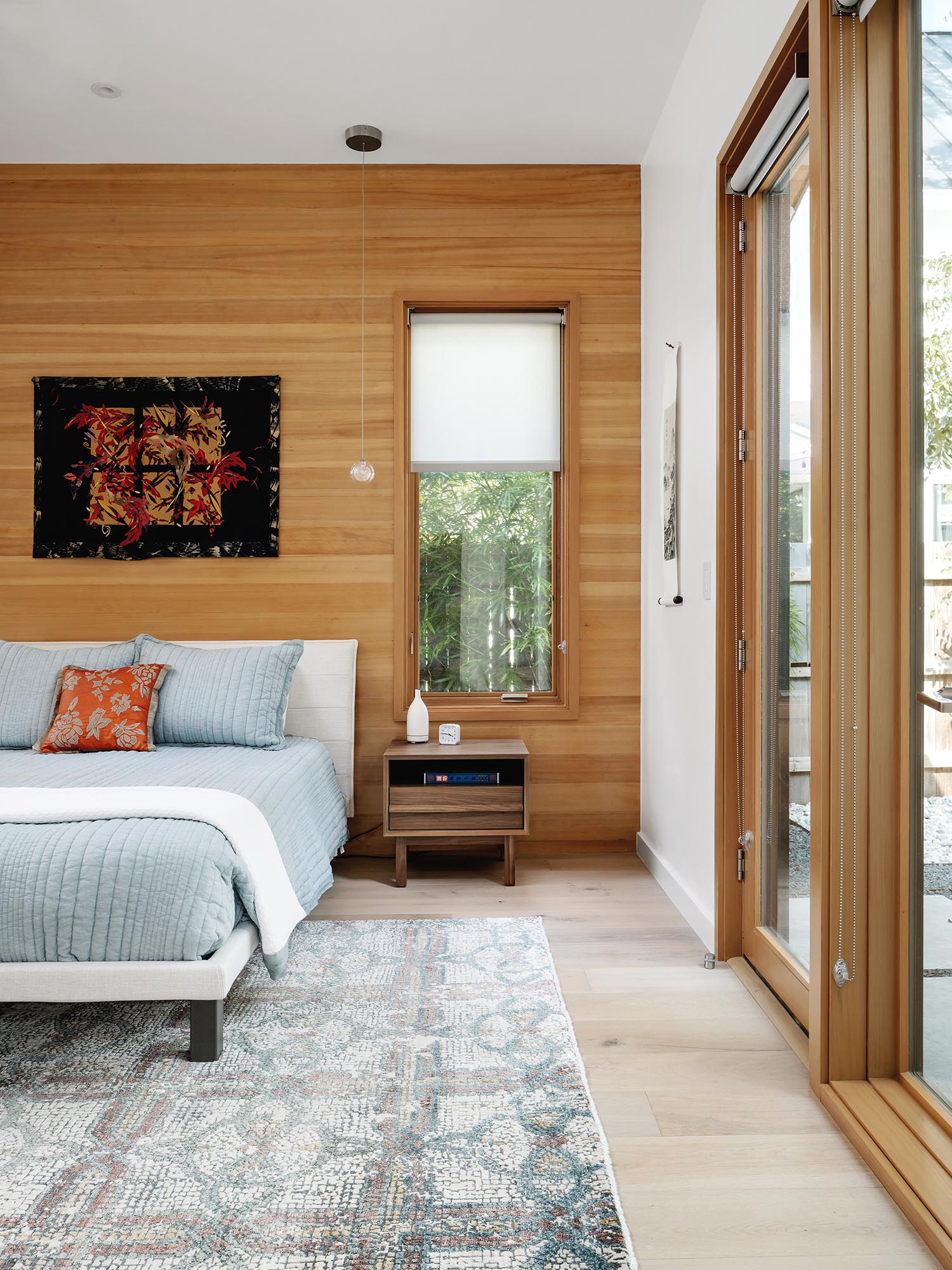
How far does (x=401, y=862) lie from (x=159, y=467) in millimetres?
1943

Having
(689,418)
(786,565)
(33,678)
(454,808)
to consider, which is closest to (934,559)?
(786,565)

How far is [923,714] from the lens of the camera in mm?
1756

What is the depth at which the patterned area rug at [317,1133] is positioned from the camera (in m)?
1.47

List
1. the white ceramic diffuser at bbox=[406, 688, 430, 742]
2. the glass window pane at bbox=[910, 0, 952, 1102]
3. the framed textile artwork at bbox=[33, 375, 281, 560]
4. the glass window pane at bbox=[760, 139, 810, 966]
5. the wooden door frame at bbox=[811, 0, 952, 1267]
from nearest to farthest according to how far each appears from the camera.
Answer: the glass window pane at bbox=[910, 0, 952, 1102]
the wooden door frame at bbox=[811, 0, 952, 1267]
the glass window pane at bbox=[760, 139, 810, 966]
the white ceramic diffuser at bbox=[406, 688, 430, 742]
the framed textile artwork at bbox=[33, 375, 281, 560]

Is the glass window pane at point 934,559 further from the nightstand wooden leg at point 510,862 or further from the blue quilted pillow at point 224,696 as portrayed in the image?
the blue quilted pillow at point 224,696

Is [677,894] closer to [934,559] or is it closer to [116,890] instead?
[934,559]

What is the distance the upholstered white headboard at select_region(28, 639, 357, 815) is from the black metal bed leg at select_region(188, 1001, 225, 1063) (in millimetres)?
1608

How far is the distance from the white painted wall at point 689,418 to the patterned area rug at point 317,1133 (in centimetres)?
86

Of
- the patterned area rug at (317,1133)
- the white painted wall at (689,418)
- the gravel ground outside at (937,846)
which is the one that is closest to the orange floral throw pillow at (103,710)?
the patterned area rug at (317,1133)

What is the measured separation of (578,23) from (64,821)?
2839 millimetres

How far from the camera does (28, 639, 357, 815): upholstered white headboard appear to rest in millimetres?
3676

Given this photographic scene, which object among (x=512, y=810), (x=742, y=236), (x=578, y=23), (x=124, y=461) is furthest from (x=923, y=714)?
(x=124, y=461)

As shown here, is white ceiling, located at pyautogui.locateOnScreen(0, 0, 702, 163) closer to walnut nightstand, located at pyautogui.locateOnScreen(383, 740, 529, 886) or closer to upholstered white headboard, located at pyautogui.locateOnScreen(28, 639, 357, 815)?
upholstered white headboard, located at pyautogui.locateOnScreen(28, 639, 357, 815)

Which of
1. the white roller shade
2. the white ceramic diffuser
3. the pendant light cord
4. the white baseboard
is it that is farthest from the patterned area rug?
the pendant light cord
